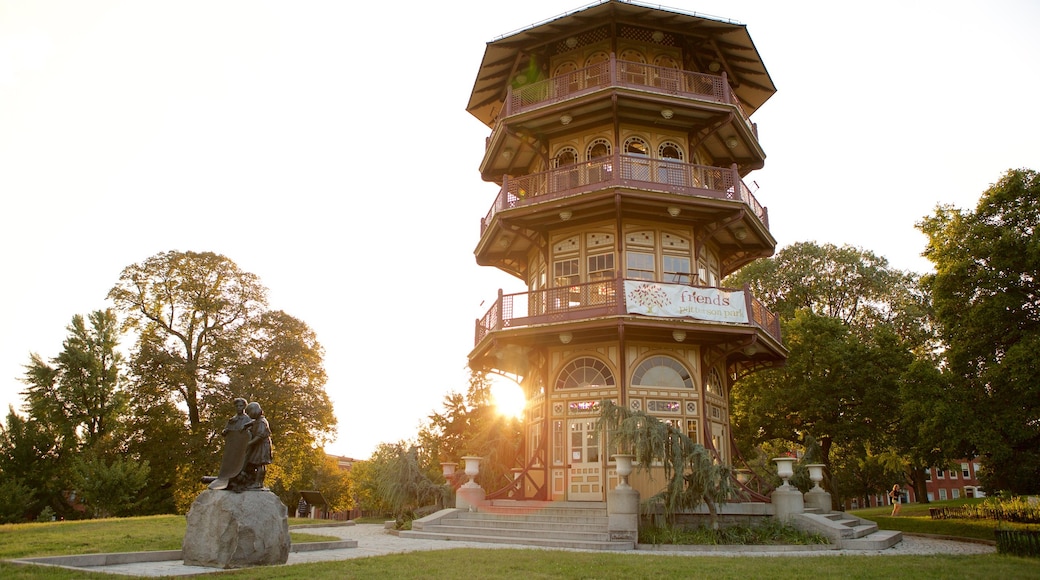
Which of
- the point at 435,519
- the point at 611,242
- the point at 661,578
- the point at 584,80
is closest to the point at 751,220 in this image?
the point at 611,242

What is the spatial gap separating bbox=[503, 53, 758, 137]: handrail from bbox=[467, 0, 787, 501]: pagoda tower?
0.27 feet

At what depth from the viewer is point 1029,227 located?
2283 centimetres

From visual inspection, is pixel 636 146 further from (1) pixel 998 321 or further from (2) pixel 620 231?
(1) pixel 998 321

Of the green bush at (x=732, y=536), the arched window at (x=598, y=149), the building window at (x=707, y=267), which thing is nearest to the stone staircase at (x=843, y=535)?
the green bush at (x=732, y=536)

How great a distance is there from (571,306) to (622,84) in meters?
6.92

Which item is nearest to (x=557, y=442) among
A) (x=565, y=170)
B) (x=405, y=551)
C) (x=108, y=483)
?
(x=405, y=551)

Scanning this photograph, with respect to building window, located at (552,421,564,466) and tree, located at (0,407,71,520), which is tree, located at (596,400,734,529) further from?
tree, located at (0,407,71,520)

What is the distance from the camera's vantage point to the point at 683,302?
19391 mm

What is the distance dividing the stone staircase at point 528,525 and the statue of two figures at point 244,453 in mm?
6357

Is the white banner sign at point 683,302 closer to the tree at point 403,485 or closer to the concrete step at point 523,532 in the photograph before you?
the concrete step at point 523,532

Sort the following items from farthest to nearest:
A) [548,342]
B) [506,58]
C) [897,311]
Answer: [897,311] → [506,58] → [548,342]

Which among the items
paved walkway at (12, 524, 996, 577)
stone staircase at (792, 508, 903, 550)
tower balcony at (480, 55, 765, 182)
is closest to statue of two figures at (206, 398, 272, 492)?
paved walkway at (12, 524, 996, 577)

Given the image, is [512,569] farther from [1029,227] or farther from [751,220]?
[1029,227]

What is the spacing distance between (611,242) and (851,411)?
15.6m
